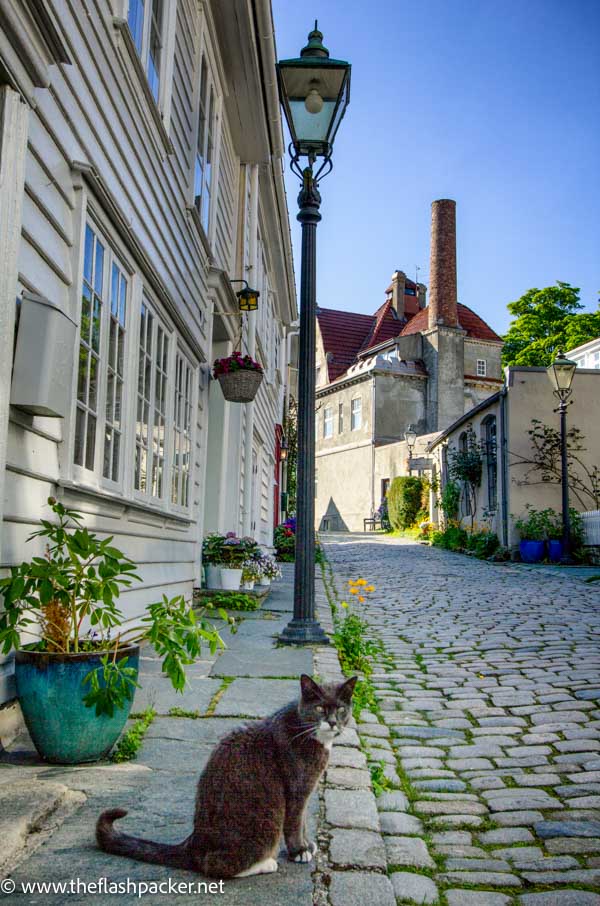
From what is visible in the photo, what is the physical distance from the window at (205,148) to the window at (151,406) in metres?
2.34

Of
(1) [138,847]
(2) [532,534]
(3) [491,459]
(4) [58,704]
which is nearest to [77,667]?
(4) [58,704]

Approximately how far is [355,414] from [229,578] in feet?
104

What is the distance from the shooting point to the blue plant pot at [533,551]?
1638 centimetres

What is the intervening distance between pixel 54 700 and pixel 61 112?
110 inches

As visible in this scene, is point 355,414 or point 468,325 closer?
point 355,414

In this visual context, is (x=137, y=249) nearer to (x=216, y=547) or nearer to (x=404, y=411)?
(x=216, y=547)

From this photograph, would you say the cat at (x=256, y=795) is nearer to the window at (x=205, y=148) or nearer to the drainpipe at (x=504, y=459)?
the window at (x=205, y=148)

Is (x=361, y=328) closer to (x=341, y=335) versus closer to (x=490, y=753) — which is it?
(x=341, y=335)

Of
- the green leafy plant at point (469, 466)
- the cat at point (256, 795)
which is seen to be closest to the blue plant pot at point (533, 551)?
the green leafy plant at point (469, 466)

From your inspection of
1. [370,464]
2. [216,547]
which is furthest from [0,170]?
[370,464]

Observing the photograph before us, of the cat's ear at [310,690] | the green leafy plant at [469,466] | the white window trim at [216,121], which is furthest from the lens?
the green leafy plant at [469,466]

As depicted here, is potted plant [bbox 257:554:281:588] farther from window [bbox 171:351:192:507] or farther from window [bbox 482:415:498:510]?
window [bbox 482:415:498:510]

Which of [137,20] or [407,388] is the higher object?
[407,388]

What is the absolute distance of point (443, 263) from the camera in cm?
3791
